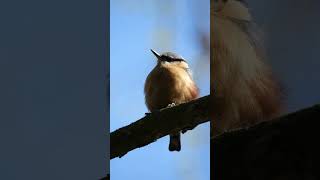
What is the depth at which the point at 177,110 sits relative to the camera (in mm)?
2412

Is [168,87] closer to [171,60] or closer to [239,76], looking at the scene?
[171,60]

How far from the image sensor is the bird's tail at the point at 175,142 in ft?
7.95

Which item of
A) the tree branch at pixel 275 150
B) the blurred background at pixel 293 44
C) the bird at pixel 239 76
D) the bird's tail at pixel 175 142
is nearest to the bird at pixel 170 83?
the bird's tail at pixel 175 142

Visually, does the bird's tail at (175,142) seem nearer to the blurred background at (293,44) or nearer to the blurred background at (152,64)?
the blurred background at (152,64)

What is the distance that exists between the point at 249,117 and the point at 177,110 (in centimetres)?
34

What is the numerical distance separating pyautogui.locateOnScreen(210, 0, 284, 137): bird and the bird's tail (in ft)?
0.56

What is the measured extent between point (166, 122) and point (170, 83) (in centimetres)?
20

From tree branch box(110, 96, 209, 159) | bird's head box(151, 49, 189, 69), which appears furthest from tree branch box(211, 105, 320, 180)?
bird's head box(151, 49, 189, 69)

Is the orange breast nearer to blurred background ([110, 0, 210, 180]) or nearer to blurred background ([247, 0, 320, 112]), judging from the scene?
blurred background ([110, 0, 210, 180])

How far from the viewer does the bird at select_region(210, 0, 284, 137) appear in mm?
2363
